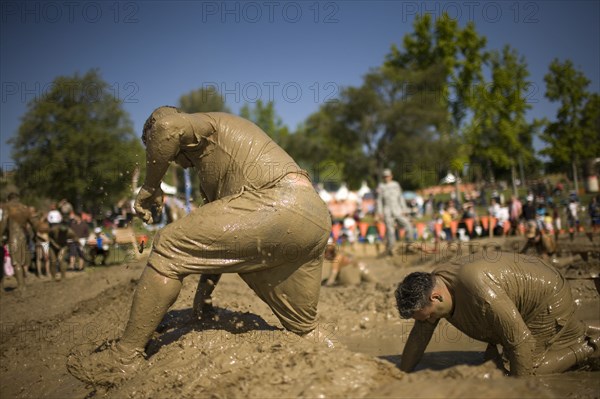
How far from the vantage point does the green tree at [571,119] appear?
21047 millimetres

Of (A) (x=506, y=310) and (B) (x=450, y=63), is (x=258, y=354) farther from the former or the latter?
(B) (x=450, y=63)

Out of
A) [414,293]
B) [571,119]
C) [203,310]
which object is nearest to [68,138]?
[203,310]

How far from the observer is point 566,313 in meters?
3.62

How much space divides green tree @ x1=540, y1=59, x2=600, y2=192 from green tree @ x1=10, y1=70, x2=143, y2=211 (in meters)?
16.8

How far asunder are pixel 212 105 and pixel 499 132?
2582cm

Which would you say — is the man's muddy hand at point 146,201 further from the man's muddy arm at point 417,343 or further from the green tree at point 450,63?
the green tree at point 450,63

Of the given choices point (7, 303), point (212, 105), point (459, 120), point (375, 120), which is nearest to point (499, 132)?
point (459, 120)

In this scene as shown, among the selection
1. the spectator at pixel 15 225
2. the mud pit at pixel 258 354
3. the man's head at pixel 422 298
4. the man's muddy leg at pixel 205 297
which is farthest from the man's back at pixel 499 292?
the spectator at pixel 15 225

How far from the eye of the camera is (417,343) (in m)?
3.49

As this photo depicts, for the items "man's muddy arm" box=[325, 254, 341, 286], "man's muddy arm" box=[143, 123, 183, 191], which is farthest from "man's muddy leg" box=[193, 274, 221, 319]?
"man's muddy arm" box=[325, 254, 341, 286]

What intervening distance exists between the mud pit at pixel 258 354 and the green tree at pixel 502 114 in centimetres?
1669

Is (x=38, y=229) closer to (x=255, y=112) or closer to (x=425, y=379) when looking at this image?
(x=425, y=379)

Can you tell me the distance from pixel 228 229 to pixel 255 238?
167mm

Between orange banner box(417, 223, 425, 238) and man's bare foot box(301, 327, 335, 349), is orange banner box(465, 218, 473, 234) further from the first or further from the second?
man's bare foot box(301, 327, 335, 349)
